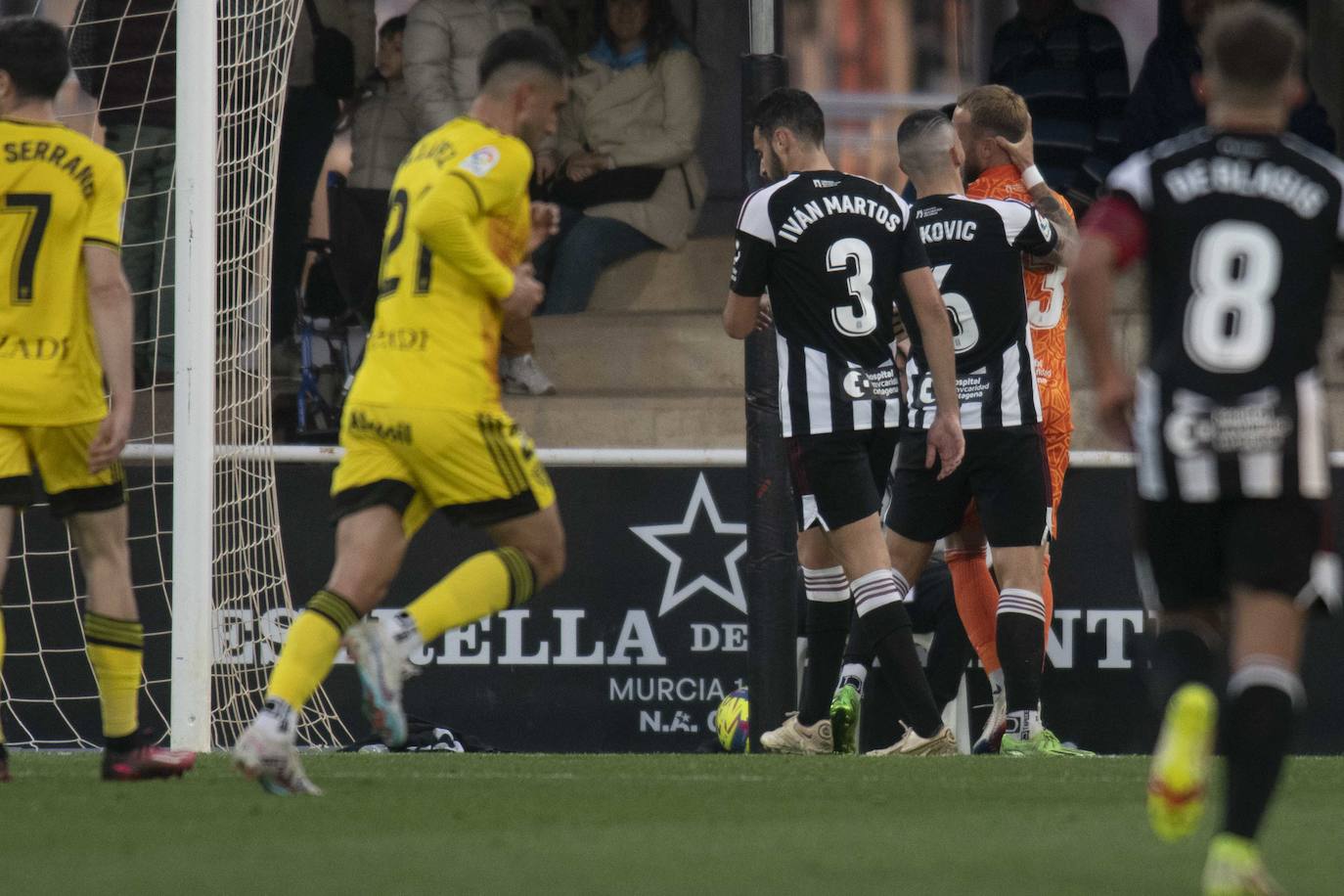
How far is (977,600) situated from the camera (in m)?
7.75

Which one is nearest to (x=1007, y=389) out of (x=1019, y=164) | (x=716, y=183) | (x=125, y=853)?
(x=1019, y=164)

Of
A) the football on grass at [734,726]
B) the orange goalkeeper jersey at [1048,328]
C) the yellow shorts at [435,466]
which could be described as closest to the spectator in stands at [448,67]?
the football on grass at [734,726]

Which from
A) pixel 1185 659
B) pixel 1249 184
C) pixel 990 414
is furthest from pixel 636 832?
pixel 990 414

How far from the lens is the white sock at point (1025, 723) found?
7.37 meters

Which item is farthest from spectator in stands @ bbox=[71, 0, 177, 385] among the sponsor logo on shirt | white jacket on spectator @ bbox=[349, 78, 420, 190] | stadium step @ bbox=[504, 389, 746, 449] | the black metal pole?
the sponsor logo on shirt

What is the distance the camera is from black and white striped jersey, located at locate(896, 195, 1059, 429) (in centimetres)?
748

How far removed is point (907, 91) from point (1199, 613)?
31.6ft

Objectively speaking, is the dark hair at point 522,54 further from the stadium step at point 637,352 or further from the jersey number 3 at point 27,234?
the stadium step at point 637,352

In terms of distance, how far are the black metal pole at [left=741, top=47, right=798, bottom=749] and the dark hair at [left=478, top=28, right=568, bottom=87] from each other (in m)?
2.81

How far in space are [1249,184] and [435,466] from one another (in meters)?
2.19

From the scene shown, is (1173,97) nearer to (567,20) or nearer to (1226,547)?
(567,20)

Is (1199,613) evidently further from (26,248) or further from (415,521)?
(26,248)

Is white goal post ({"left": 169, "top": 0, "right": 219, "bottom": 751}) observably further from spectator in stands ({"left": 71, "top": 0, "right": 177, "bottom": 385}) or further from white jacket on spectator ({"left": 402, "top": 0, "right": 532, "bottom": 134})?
white jacket on spectator ({"left": 402, "top": 0, "right": 532, "bottom": 134})

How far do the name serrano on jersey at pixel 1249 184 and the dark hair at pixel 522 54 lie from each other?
2.00 metres
